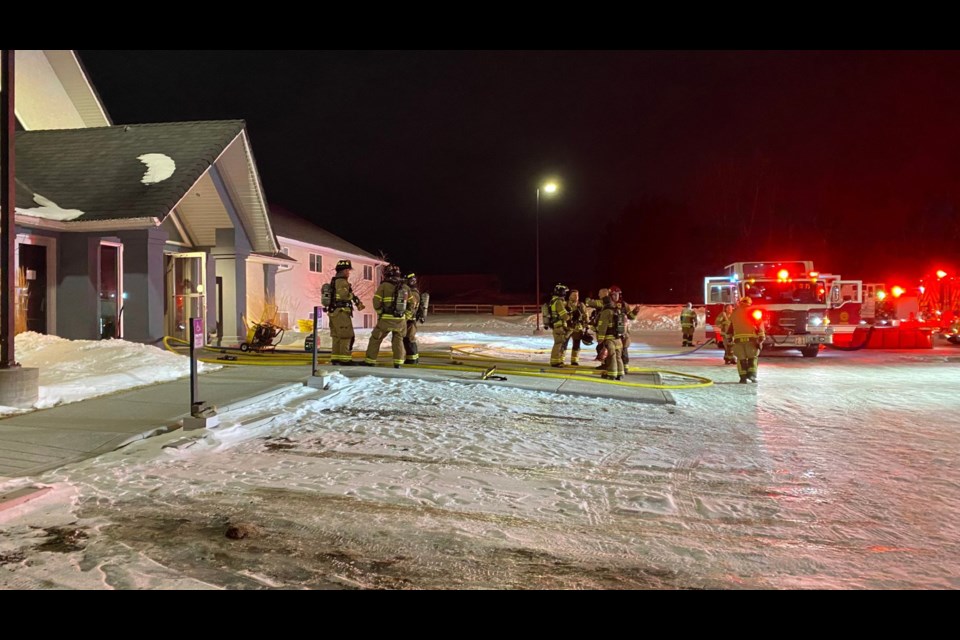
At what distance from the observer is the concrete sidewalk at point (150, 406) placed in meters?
5.93

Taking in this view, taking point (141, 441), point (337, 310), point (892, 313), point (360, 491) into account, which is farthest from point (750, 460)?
point (892, 313)

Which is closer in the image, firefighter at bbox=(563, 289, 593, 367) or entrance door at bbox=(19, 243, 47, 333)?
entrance door at bbox=(19, 243, 47, 333)

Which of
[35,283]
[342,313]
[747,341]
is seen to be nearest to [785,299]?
[747,341]

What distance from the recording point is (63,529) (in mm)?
4145

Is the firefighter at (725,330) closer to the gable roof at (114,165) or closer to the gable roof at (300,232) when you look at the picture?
the gable roof at (114,165)

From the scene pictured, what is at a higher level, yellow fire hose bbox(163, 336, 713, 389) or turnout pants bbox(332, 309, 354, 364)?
turnout pants bbox(332, 309, 354, 364)

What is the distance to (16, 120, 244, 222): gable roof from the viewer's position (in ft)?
42.7

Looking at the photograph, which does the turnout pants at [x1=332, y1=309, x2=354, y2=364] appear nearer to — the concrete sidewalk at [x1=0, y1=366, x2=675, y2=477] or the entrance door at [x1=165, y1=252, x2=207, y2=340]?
the concrete sidewalk at [x1=0, y1=366, x2=675, y2=477]

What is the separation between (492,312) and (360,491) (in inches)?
1955

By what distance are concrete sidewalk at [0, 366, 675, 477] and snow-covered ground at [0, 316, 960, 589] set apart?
1.42ft

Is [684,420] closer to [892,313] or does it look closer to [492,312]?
[892,313]

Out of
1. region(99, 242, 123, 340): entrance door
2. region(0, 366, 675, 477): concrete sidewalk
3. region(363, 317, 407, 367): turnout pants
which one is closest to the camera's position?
region(0, 366, 675, 477): concrete sidewalk

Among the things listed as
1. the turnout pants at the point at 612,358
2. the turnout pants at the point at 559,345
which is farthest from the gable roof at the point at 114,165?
the turnout pants at the point at 612,358

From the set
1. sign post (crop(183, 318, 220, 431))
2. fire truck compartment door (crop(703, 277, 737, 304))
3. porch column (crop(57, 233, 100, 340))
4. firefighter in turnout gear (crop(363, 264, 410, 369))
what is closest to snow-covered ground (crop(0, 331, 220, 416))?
porch column (crop(57, 233, 100, 340))
